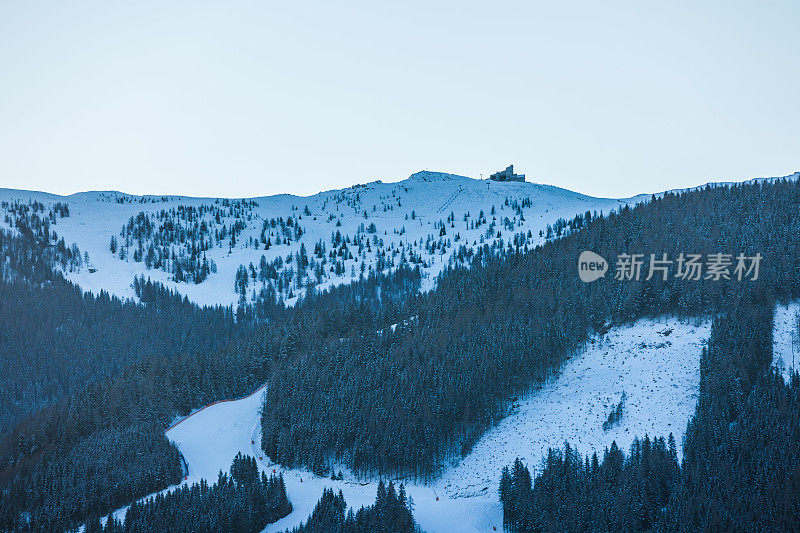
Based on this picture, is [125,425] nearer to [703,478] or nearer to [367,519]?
[367,519]

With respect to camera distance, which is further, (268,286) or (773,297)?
(268,286)

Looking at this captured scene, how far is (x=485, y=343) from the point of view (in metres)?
89.2

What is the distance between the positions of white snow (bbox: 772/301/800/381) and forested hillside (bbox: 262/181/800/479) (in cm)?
236

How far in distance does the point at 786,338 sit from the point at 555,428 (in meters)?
29.5

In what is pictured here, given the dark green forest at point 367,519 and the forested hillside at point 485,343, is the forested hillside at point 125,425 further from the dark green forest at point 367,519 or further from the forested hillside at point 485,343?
the dark green forest at point 367,519

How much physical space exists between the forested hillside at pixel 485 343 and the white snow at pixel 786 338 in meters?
2.36

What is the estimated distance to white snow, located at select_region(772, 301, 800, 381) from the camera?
69875 mm

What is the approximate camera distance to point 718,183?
125 m

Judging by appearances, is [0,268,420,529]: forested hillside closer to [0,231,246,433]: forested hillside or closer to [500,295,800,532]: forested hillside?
[0,231,246,433]: forested hillside

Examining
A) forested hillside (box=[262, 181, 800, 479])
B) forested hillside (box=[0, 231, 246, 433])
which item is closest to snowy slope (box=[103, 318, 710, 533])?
forested hillside (box=[262, 181, 800, 479])

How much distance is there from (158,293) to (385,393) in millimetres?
108868

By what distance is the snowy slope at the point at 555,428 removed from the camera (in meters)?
67.8

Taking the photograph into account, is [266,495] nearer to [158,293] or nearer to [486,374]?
[486,374]

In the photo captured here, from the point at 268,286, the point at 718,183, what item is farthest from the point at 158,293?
the point at 718,183
